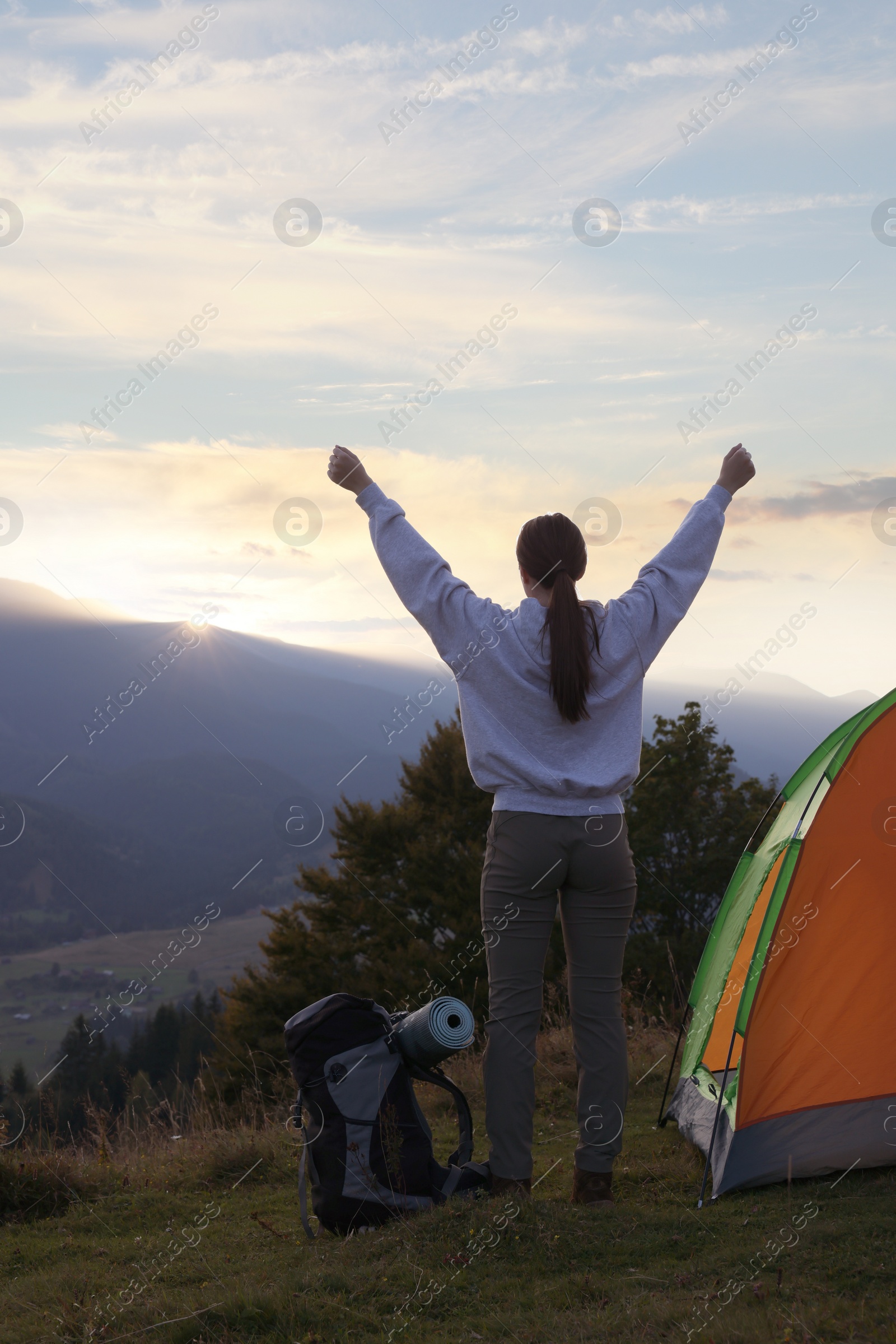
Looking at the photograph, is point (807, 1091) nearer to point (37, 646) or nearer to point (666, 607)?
point (666, 607)

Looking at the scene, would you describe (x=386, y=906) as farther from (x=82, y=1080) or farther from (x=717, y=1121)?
(x=717, y=1121)

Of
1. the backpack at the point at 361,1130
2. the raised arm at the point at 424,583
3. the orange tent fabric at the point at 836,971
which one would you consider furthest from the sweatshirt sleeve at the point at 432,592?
the orange tent fabric at the point at 836,971

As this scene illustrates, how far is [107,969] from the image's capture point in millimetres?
48781

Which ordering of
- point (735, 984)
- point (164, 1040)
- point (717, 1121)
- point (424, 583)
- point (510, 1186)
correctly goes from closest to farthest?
point (510, 1186) → point (424, 583) → point (717, 1121) → point (735, 984) → point (164, 1040)

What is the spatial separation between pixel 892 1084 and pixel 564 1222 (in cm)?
150

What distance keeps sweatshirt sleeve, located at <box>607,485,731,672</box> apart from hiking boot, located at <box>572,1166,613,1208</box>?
1.66 metres

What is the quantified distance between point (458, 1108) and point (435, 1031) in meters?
0.38

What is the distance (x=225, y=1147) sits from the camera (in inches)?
174

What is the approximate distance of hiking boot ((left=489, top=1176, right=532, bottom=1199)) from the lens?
2.88 m

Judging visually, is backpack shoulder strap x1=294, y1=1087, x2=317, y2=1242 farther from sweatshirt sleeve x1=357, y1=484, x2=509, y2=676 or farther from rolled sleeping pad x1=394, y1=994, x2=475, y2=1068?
sweatshirt sleeve x1=357, y1=484, x2=509, y2=676

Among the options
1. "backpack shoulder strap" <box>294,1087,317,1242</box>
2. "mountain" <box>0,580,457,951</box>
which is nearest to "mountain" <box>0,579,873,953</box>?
"mountain" <box>0,580,457,951</box>

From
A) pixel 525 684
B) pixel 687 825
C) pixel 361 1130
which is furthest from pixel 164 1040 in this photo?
pixel 525 684

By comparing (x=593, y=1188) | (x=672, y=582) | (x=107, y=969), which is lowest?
(x=593, y=1188)

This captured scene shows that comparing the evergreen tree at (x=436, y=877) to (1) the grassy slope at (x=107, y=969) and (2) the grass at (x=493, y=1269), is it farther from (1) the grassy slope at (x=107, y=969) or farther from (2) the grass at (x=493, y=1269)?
(2) the grass at (x=493, y=1269)
